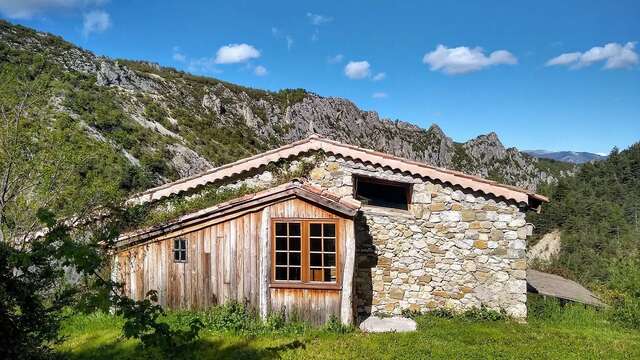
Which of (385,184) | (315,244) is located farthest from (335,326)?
(385,184)

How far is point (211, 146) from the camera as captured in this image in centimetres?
4719

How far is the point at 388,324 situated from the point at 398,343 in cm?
172

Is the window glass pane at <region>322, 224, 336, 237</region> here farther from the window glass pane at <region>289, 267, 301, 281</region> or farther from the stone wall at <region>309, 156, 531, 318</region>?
the stone wall at <region>309, 156, 531, 318</region>

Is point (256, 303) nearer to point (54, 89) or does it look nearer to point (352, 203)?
point (352, 203)

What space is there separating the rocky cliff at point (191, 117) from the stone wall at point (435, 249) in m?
3.96

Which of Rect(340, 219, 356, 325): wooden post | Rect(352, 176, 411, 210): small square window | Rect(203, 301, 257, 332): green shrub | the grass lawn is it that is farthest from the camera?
Rect(352, 176, 411, 210): small square window

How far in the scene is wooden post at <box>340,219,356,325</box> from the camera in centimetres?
1099

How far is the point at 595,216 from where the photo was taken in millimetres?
49844

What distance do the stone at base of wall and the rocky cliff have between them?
6195 mm

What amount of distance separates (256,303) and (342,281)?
2172mm

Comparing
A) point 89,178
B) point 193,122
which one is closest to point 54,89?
point 89,178

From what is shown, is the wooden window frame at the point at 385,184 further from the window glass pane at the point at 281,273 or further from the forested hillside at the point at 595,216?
→ the forested hillside at the point at 595,216

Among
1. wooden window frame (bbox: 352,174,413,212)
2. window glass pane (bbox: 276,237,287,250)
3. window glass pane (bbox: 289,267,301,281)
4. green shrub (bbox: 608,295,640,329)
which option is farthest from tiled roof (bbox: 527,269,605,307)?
window glass pane (bbox: 276,237,287,250)

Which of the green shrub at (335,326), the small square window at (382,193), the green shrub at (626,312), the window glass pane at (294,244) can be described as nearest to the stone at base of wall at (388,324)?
the green shrub at (335,326)
